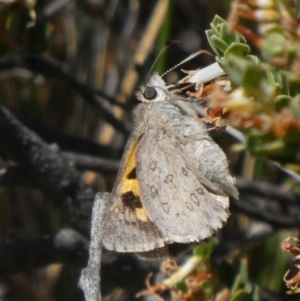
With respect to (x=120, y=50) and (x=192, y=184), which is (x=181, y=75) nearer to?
(x=120, y=50)

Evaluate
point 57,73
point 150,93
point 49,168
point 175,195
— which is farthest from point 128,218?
point 57,73

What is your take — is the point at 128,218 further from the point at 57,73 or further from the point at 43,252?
the point at 57,73

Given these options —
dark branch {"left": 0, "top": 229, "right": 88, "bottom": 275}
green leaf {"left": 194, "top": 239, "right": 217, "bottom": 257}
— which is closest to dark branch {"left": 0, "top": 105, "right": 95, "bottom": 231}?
dark branch {"left": 0, "top": 229, "right": 88, "bottom": 275}

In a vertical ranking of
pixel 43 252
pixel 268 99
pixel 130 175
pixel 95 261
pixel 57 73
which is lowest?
pixel 43 252

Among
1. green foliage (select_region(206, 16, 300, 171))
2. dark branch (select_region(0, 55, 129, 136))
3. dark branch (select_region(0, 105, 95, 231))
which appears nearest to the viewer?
green foliage (select_region(206, 16, 300, 171))

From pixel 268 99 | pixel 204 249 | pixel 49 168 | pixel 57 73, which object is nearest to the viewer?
pixel 268 99

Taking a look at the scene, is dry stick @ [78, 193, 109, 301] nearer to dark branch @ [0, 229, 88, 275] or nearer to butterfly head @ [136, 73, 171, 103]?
dark branch @ [0, 229, 88, 275]
